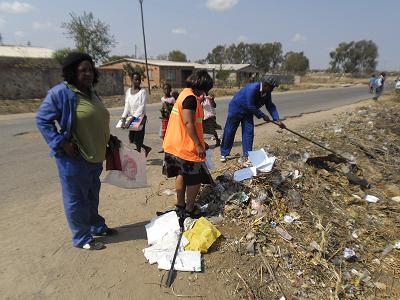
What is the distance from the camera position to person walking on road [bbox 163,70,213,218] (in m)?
3.29

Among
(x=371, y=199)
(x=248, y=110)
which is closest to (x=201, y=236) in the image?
(x=248, y=110)

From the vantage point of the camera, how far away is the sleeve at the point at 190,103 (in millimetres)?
3246

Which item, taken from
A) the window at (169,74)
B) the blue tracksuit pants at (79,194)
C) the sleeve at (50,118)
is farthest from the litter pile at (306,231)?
the window at (169,74)

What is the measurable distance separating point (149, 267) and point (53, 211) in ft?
5.73

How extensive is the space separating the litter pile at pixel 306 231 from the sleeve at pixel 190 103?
1329 mm

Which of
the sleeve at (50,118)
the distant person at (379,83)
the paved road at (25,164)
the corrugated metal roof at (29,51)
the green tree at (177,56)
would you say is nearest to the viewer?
the sleeve at (50,118)

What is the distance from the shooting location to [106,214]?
4.11 m

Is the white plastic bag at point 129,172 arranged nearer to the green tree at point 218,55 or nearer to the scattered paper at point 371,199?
the scattered paper at point 371,199

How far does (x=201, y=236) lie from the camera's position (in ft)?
10.8

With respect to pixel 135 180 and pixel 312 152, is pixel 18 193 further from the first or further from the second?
pixel 312 152

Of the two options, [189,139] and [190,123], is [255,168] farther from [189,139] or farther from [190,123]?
[190,123]

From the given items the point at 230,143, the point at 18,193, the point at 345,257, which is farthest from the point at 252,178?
the point at 18,193

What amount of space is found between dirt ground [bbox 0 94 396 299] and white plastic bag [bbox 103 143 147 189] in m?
0.54

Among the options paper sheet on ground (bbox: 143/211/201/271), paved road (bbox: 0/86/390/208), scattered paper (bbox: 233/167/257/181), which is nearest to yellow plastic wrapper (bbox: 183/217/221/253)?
paper sheet on ground (bbox: 143/211/201/271)
